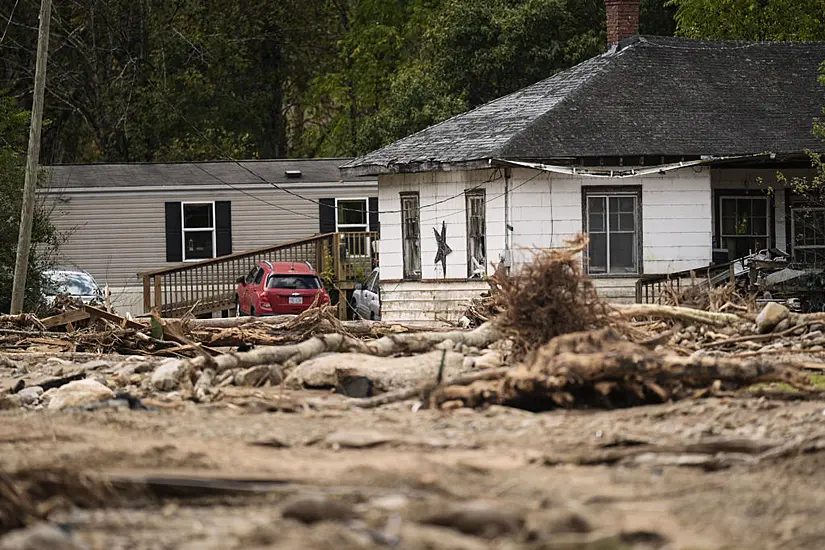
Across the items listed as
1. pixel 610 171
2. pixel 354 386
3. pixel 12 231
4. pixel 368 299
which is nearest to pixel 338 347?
pixel 354 386

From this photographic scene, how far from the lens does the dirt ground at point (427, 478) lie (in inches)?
292

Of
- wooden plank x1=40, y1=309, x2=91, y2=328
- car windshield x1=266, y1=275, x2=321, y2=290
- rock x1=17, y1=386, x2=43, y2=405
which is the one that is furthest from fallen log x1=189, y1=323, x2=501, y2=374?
car windshield x1=266, y1=275, x2=321, y2=290

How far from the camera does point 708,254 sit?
26828mm

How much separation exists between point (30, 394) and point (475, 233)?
13.7 meters

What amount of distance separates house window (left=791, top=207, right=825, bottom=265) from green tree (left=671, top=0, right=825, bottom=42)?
1438 centimetres

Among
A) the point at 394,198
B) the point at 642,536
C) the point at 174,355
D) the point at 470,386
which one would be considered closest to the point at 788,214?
the point at 394,198

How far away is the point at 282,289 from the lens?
33.1 m

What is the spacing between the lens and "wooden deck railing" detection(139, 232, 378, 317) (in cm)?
3653

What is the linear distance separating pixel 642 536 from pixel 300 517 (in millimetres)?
1849

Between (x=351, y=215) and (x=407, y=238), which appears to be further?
(x=351, y=215)

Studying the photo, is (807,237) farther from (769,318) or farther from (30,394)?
(30,394)

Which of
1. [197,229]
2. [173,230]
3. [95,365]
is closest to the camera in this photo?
[95,365]

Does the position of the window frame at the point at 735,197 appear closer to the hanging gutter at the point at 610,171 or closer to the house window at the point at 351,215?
the hanging gutter at the point at 610,171

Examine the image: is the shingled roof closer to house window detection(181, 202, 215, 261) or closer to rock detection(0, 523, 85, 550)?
house window detection(181, 202, 215, 261)
